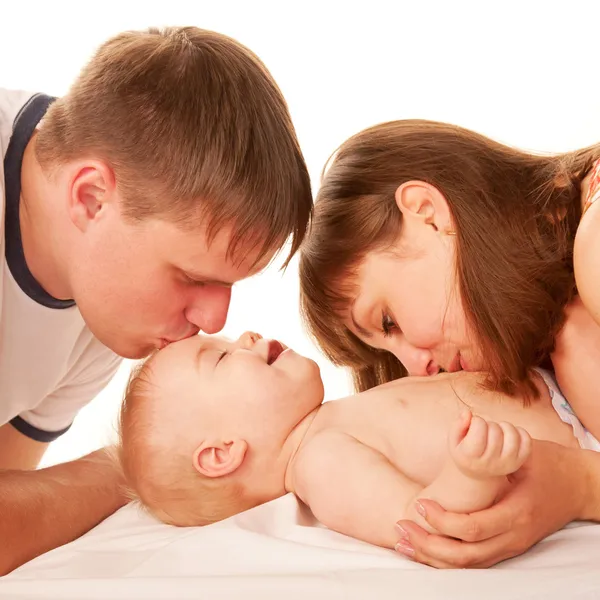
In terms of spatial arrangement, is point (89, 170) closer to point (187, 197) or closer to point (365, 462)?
point (187, 197)

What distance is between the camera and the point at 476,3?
2.96 m

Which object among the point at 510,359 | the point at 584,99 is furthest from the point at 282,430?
the point at 584,99

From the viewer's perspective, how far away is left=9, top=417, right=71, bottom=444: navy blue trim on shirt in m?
2.19

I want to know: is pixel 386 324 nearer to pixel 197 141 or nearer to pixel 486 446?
pixel 197 141

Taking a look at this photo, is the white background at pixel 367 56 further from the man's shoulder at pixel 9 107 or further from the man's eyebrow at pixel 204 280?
the man's eyebrow at pixel 204 280

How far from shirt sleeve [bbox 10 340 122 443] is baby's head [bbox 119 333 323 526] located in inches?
24.7

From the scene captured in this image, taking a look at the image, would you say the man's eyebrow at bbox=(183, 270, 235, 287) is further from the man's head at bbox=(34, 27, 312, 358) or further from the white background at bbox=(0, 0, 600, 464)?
the white background at bbox=(0, 0, 600, 464)

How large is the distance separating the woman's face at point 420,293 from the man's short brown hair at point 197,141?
224 millimetres

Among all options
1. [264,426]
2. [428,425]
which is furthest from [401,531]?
[264,426]

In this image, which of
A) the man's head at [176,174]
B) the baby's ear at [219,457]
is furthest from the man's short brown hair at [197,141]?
the baby's ear at [219,457]

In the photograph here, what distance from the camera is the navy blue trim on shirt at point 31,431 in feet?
7.19

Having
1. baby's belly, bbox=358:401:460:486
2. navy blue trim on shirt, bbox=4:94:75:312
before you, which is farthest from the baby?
navy blue trim on shirt, bbox=4:94:75:312

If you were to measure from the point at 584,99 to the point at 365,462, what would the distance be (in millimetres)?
1889

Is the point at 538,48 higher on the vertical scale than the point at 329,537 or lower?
higher
